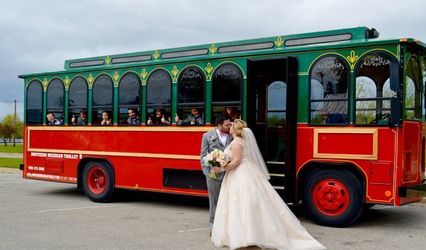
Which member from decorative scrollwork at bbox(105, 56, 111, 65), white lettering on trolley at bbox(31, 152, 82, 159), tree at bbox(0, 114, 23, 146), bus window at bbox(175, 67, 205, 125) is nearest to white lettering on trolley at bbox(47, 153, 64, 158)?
white lettering on trolley at bbox(31, 152, 82, 159)

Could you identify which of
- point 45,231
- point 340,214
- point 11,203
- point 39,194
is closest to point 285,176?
point 340,214

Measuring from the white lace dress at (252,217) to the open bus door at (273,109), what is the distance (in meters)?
1.99

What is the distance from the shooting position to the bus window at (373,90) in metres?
8.52

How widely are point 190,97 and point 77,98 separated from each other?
10.9 feet

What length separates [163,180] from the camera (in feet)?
35.9

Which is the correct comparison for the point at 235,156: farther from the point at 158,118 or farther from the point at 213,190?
the point at 158,118

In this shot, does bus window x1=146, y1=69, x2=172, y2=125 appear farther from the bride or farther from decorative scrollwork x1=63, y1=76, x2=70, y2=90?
the bride

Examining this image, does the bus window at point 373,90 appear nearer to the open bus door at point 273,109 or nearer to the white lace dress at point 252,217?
the open bus door at point 273,109

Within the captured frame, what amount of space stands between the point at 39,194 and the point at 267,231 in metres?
8.33

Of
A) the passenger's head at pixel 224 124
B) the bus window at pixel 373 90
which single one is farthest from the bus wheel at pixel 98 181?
the bus window at pixel 373 90

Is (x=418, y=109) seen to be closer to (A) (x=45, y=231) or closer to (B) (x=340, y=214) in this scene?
(B) (x=340, y=214)

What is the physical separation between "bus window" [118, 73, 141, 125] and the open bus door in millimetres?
2576

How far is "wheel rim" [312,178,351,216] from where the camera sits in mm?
8781

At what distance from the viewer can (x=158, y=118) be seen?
11.1 metres
